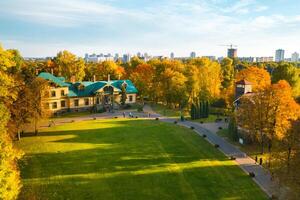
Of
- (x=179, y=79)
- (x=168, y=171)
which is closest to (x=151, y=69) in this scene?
(x=179, y=79)

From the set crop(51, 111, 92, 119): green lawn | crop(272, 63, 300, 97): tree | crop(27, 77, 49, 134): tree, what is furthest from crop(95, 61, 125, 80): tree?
crop(272, 63, 300, 97): tree

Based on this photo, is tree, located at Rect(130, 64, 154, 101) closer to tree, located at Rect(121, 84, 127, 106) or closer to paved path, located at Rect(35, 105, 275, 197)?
paved path, located at Rect(35, 105, 275, 197)

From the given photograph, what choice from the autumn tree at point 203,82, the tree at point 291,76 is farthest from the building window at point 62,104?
the tree at point 291,76

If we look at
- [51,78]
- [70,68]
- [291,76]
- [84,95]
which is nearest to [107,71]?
[70,68]

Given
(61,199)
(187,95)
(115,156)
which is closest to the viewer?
(61,199)

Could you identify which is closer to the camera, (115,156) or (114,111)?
(115,156)

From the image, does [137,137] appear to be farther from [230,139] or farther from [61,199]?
[61,199]

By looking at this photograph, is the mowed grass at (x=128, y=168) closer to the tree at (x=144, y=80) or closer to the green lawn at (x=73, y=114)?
the green lawn at (x=73, y=114)
